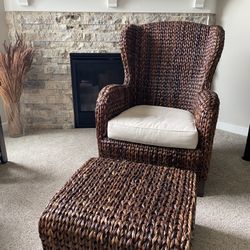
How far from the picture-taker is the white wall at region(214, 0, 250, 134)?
2.37m

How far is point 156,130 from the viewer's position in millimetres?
1559

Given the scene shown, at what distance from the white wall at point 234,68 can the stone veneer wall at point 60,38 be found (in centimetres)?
17

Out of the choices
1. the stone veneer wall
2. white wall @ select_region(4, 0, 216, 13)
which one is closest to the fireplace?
the stone veneer wall

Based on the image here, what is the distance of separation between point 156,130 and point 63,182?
2.53 ft

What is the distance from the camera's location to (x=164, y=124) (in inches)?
62.6

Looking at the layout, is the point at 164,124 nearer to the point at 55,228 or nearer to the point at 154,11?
the point at 55,228

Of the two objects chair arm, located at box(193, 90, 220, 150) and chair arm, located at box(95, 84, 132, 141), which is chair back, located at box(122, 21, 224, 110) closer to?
chair arm, located at box(95, 84, 132, 141)

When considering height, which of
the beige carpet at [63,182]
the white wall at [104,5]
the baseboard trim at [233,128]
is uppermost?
the white wall at [104,5]

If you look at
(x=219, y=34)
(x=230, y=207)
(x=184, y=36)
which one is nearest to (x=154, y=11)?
(x=184, y=36)

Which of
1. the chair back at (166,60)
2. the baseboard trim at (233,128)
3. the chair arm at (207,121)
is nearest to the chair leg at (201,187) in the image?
the chair arm at (207,121)

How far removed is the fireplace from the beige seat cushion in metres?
0.99

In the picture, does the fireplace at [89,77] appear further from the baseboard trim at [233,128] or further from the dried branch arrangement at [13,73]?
the baseboard trim at [233,128]

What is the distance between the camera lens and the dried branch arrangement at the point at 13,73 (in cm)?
225

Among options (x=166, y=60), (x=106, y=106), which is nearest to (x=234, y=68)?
(x=166, y=60)
